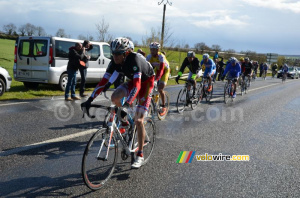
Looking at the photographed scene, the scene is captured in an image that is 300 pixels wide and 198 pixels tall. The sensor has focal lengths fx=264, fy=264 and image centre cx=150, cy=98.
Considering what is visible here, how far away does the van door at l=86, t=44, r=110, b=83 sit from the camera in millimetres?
12438

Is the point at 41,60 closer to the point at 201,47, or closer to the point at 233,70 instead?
the point at 233,70

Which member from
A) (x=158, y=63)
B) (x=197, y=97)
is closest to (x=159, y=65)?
(x=158, y=63)

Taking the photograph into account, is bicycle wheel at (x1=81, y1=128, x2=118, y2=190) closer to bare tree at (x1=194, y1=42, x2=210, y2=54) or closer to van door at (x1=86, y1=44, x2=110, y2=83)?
van door at (x1=86, y1=44, x2=110, y2=83)

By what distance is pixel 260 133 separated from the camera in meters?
6.90

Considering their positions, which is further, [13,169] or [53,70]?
[53,70]

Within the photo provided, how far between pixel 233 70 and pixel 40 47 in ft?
27.9

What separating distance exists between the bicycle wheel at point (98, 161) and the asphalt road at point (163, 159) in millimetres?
139

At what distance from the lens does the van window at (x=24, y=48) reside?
10788 mm

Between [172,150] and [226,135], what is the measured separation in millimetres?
1965

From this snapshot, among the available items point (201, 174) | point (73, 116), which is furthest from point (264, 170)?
point (73, 116)

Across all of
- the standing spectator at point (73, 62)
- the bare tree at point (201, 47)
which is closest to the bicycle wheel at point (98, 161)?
the standing spectator at point (73, 62)

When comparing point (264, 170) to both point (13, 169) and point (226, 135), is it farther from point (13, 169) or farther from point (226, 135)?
point (13, 169)

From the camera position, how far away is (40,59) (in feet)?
34.9

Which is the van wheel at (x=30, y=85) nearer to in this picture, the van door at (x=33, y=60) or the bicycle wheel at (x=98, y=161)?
the van door at (x=33, y=60)
